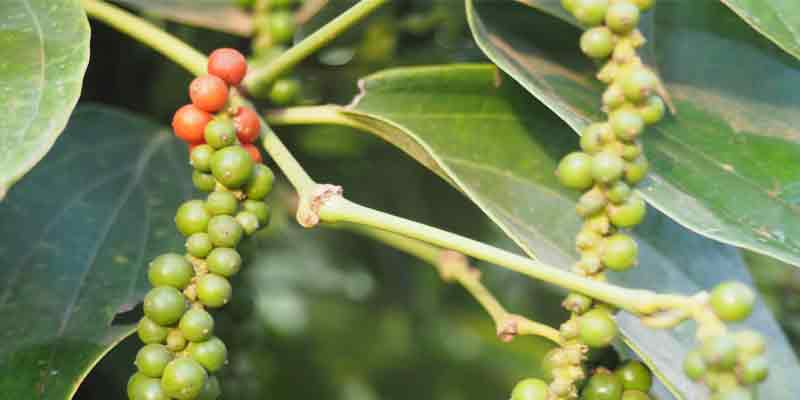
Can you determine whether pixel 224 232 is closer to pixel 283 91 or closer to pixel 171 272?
pixel 171 272

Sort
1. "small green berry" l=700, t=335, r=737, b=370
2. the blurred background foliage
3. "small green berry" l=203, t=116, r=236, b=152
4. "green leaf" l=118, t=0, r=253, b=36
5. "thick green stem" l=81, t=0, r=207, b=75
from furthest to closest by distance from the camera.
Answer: the blurred background foliage, "green leaf" l=118, t=0, r=253, b=36, "thick green stem" l=81, t=0, r=207, b=75, "small green berry" l=203, t=116, r=236, b=152, "small green berry" l=700, t=335, r=737, b=370

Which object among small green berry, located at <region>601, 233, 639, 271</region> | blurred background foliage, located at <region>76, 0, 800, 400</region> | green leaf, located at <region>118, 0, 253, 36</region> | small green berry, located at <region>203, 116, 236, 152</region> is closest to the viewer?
small green berry, located at <region>601, 233, 639, 271</region>

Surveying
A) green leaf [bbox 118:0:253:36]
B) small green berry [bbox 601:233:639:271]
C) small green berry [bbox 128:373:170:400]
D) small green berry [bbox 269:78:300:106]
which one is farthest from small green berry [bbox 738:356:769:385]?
green leaf [bbox 118:0:253:36]

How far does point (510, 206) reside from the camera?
77 centimetres

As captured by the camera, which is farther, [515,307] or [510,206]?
[515,307]

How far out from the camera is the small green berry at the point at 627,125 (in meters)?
0.59

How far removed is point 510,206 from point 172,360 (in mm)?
286

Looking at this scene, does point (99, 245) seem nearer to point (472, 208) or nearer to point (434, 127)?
point (434, 127)

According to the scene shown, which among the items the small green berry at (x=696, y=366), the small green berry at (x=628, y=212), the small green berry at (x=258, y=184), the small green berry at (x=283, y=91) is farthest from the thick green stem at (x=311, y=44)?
the small green berry at (x=696, y=366)

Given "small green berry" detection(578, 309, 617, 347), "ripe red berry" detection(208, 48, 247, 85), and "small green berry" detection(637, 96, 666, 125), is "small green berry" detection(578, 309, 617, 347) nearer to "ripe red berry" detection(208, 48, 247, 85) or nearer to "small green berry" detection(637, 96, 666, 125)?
"small green berry" detection(637, 96, 666, 125)

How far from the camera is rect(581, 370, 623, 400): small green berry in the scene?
0.60 meters

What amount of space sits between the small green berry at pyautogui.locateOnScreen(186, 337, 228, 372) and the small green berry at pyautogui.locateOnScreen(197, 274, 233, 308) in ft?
0.08

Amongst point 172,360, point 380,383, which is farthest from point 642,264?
point 380,383

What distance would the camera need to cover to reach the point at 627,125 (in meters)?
0.59
